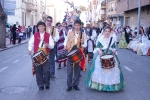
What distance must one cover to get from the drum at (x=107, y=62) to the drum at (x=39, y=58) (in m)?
1.47

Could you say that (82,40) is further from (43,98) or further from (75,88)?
(43,98)

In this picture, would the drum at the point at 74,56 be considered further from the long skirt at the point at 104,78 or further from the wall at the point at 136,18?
the wall at the point at 136,18

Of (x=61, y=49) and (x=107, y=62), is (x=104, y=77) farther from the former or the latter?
(x=61, y=49)

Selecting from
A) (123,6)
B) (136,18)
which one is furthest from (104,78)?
(123,6)

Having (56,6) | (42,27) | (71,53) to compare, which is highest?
(56,6)

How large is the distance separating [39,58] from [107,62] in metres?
1.71

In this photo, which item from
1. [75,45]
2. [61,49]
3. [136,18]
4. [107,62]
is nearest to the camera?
[107,62]

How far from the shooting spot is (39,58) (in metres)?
7.11

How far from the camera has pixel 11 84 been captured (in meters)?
8.51

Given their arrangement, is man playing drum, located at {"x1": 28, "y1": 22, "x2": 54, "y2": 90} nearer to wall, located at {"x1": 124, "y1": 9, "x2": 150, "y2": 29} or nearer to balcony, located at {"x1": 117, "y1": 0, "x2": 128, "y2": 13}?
wall, located at {"x1": 124, "y1": 9, "x2": 150, "y2": 29}

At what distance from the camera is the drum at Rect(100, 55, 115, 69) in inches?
283

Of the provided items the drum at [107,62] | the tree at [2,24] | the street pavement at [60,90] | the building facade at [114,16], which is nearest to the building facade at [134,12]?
the building facade at [114,16]

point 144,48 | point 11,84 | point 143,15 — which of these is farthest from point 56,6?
point 11,84

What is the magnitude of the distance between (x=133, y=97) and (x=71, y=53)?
1899 millimetres
